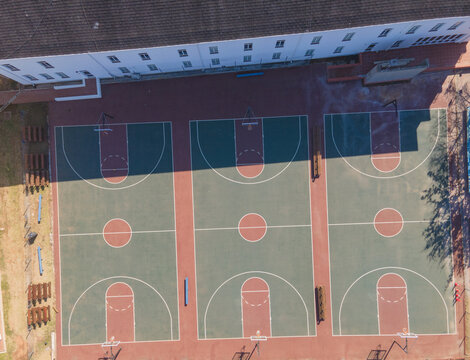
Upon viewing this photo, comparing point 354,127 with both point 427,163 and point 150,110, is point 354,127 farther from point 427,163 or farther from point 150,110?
point 150,110

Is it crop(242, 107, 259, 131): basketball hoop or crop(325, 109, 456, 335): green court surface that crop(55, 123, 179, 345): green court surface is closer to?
crop(242, 107, 259, 131): basketball hoop

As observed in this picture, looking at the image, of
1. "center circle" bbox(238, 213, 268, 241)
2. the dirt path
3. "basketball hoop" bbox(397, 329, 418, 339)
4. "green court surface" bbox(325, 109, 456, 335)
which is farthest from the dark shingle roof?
"basketball hoop" bbox(397, 329, 418, 339)

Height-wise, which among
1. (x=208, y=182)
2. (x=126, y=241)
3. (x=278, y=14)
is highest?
(x=278, y=14)

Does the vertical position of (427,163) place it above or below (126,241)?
above

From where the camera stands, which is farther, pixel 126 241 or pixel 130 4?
pixel 126 241

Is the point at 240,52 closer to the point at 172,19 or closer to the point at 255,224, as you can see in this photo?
the point at 172,19

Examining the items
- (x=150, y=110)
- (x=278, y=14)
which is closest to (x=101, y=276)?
(x=150, y=110)
